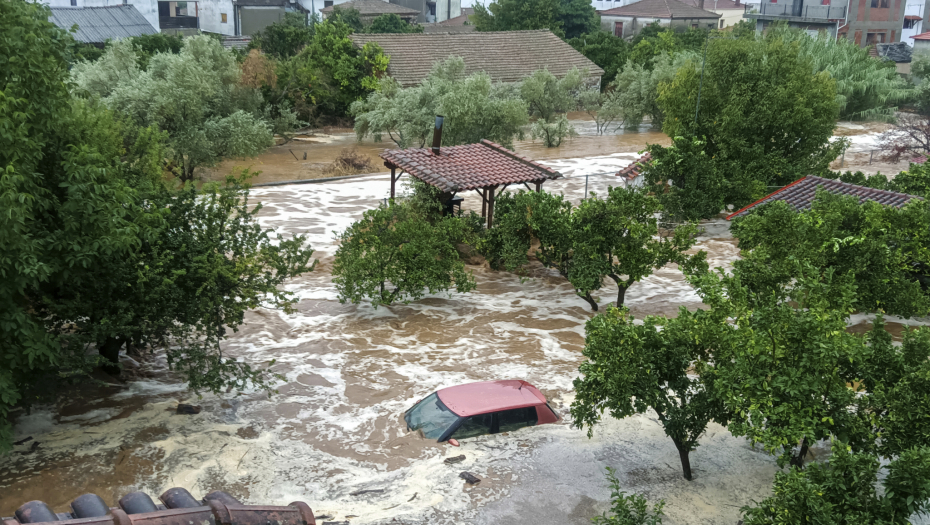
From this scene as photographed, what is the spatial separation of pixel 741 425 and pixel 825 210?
28.8 ft

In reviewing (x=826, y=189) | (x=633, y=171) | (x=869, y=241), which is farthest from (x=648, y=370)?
(x=633, y=171)

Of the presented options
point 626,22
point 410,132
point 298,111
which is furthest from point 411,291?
point 626,22

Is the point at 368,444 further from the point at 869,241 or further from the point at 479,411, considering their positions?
the point at 869,241

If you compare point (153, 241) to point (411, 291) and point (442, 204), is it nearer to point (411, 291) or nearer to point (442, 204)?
point (411, 291)

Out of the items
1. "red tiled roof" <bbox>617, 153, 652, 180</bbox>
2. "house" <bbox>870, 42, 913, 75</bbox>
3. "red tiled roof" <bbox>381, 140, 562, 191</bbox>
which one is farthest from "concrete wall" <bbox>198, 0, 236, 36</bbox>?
"house" <bbox>870, 42, 913, 75</bbox>

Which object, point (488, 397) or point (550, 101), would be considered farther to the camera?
point (550, 101)

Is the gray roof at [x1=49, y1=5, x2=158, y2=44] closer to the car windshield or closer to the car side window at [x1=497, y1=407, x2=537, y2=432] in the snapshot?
the car windshield

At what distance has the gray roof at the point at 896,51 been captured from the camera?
6844cm

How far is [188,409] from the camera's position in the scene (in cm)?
1356

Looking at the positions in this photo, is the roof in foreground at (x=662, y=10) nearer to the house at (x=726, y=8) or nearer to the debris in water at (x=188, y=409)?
the house at (x=726, y=8)

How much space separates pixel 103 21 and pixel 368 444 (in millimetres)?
53725

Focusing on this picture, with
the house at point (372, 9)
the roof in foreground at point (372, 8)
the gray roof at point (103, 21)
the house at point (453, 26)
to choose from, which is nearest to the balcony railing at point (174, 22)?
the gray roof at point (103, 21)

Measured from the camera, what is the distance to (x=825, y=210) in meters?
16.2

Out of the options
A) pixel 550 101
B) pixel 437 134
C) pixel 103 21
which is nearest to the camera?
pixel 437 134
